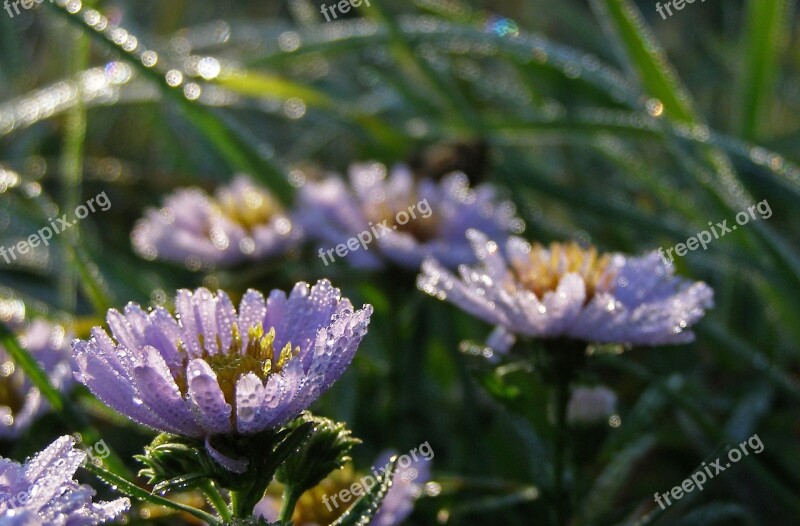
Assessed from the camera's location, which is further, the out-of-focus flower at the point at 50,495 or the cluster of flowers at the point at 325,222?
the cluster of flowers at the point at 325,222

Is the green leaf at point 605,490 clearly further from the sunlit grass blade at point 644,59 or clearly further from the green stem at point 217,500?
the sunlit grass blade at point 644,59

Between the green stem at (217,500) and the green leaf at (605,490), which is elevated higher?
the green stem at (217,500)

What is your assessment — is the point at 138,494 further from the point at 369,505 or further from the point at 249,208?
the point at 249,208

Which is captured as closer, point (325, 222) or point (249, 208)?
point (325, 222)

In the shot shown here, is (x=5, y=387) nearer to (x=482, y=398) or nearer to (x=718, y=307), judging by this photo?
(x=482, y=398)

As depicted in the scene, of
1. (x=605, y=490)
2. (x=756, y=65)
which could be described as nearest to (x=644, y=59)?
(x=756, y=65)

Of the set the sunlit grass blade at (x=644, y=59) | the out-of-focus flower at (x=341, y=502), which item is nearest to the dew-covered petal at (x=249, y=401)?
the out-of-focus flower at (x=341, y=502)
